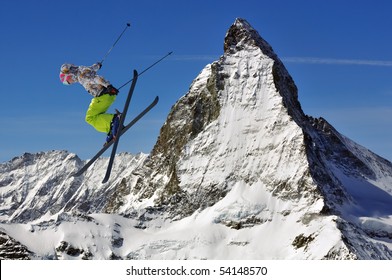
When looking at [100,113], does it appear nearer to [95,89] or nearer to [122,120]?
[122,120]

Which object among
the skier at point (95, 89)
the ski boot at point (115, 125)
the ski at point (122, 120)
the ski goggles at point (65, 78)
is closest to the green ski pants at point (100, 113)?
the skier at point (95, 89)

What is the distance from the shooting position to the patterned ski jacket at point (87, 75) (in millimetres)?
36688

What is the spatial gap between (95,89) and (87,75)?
35.5 inches

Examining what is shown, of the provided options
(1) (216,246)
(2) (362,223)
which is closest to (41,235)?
(1) (216,246)

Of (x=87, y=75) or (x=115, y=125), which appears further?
(x=115, y=125)

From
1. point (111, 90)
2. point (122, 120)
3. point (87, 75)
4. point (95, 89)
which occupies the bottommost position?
point (122, 120)

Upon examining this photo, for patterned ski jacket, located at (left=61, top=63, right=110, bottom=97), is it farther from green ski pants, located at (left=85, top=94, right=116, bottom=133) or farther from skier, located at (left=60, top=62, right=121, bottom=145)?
green ski pants, located at (left=85, top=94, right=116, bottom=133)

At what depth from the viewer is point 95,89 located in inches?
1464

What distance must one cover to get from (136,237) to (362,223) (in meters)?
60.2

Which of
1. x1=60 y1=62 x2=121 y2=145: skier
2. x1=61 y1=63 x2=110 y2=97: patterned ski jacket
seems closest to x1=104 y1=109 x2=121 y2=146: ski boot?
x1=60 y1=62 x2=121 y2=145: skier

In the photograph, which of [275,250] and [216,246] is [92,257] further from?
[275,250]

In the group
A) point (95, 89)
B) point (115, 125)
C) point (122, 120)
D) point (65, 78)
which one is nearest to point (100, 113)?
point (115, 125)

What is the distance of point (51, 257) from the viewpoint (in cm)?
18025

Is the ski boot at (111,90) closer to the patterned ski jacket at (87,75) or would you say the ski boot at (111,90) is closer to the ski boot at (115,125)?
the patterned ski jacket at (87,75)
